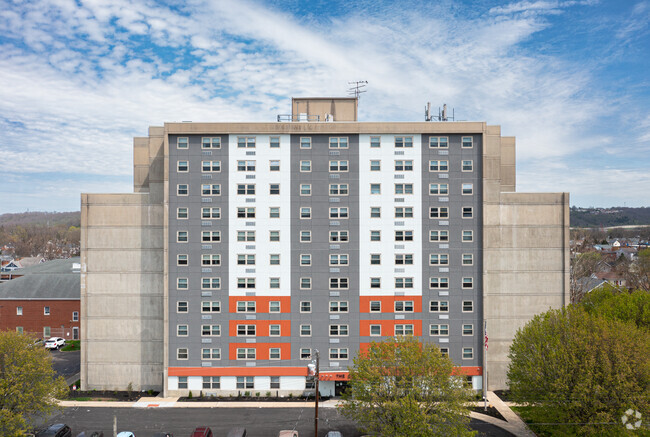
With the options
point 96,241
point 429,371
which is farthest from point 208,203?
point 429,371

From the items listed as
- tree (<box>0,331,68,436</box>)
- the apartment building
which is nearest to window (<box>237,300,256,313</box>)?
the apartment building

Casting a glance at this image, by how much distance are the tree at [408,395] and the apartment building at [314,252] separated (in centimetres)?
1140

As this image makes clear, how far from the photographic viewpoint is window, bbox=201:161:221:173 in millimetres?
41906

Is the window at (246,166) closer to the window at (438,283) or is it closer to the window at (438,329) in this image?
the window at (438,283)

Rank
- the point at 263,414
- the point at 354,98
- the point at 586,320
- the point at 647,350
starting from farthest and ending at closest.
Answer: the point at 354,98, the point at 263,414, the point at 586,320, the point at 647,350

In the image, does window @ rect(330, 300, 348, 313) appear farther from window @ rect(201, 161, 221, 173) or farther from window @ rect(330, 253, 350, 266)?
window @ rect(201, 161, 221, 173)

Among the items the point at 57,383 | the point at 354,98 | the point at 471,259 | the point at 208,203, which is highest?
the point at 354,98

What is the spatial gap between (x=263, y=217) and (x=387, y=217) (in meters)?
13.1

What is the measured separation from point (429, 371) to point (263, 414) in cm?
1748

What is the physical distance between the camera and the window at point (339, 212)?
136 ft

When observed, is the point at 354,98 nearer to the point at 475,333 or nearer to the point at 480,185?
the point at 480,185

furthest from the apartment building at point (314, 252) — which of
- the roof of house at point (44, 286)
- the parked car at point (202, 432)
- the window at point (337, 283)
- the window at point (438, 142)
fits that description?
the roof of house at point (44, 286)

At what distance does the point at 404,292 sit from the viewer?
41.4m

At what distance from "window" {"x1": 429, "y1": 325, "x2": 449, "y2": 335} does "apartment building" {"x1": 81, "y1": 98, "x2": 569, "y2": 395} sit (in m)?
0.15
